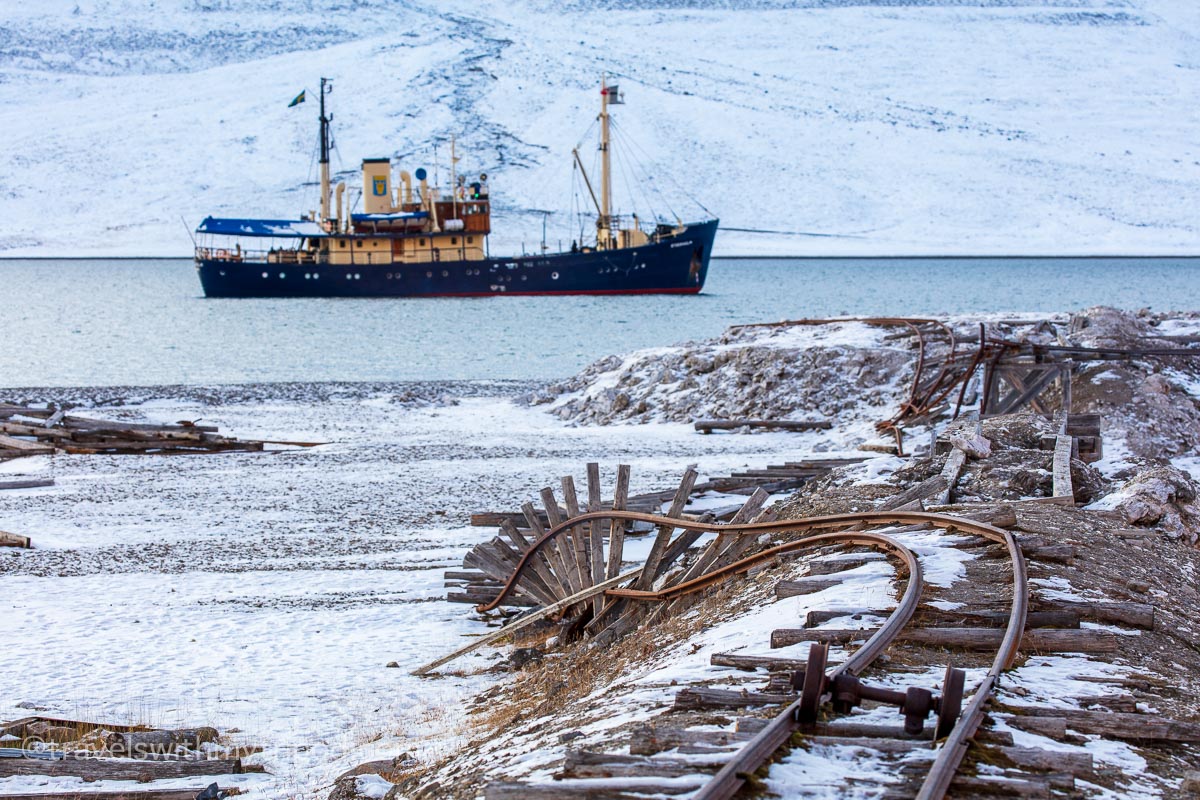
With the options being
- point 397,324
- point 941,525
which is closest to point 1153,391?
point 941,525

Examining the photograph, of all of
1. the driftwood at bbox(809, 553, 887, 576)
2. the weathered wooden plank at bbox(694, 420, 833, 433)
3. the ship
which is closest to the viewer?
the driftwood at bbox(809, 553, 887, 576)

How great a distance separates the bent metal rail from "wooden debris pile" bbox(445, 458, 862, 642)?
0.14m

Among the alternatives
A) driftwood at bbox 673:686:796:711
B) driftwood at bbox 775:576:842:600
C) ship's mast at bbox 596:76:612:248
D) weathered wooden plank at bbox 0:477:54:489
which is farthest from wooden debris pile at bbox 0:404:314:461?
ship's mast at bbox 596:76:612:248

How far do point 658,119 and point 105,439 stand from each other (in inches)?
5263

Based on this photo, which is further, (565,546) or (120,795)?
(565,546)

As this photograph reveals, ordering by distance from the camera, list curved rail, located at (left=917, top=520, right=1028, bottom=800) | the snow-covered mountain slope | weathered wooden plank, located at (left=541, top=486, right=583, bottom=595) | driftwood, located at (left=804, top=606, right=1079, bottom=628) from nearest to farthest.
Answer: curved rail, located at (left=917, top=520, right=1028, bottom=800) → driftwood, located at (left=804, top=606, right=1079, bottom=628) → weathered wooden plank, located at (left=541, top=486, right=583, bottom=595) → the snow-covered mountain slope

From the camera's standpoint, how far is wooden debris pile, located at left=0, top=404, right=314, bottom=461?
72.7 ft

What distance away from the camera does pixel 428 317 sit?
66.4 meters

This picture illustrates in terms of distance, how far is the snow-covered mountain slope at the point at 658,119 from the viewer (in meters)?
135

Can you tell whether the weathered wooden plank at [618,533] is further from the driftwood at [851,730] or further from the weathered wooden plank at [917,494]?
the driftwood at [851,730]

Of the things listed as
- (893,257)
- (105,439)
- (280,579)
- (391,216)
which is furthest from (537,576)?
(893,257)

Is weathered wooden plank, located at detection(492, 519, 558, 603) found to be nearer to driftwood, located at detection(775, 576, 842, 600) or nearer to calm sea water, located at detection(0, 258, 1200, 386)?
driftwood, located at detection(775, 576, 842, 600)

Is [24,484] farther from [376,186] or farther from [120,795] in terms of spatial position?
[376,186]

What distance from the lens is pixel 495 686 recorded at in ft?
30.3
